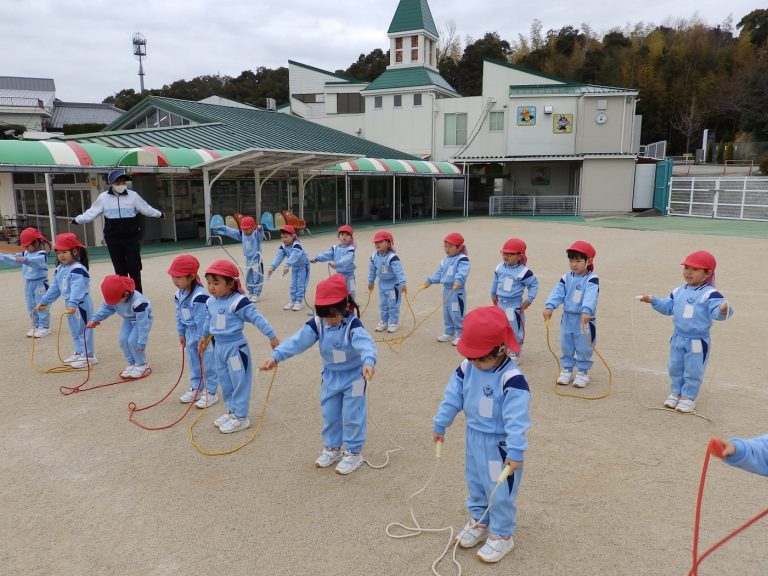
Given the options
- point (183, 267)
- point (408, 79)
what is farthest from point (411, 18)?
point (183, 267)

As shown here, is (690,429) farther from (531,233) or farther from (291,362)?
(531,233)

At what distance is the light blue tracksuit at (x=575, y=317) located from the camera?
6.02 m

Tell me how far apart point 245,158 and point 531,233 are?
440 inches

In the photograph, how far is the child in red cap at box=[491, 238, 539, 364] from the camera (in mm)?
6762

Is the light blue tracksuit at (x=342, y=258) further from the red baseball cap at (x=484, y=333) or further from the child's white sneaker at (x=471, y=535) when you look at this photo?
the red baseball cap at (x=484, y=333)

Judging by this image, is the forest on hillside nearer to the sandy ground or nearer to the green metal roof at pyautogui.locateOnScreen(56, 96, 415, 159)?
the green metal roof at pyautogui.locateOnScreen(56, 96, 415, 159)

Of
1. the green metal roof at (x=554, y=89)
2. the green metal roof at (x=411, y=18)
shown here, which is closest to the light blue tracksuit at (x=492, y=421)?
the green metal roof at (x=554, y=89)

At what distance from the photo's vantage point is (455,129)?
33531 millimetres

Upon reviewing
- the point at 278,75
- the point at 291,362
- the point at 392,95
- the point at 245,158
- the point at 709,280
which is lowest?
the point at 291,362

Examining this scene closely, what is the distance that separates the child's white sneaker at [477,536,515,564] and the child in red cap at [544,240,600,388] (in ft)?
9.72

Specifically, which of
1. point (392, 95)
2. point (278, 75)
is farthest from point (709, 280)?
point (278, 75)

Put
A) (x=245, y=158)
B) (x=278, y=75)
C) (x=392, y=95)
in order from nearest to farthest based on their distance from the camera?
(x=245, y=158)
(x=392, y=95)
(x=278, y=75)

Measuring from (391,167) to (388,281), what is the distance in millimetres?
18097

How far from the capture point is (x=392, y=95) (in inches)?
1352
